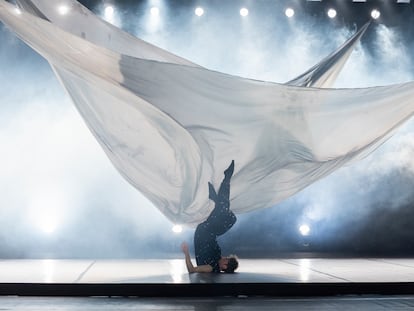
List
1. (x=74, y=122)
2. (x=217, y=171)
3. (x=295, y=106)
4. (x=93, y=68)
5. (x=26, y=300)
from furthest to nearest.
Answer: (x=74, y=122)
(x=217, y=171)
(x=295, y=106)
(x=93, y=68)
(x=26, y=300)

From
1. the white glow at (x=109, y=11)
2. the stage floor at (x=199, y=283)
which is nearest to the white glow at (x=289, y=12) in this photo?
the white glow at (x=109, y=11)

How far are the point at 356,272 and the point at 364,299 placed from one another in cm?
99

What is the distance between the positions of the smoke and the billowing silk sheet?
217 cm

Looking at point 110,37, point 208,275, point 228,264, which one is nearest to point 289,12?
point 110,37

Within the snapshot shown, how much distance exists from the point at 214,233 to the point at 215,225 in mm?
86

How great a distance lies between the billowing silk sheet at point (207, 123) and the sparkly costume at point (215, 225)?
11 cm

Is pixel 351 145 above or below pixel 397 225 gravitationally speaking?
below

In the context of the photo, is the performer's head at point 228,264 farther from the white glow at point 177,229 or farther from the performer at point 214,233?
the white glow at point 177,229

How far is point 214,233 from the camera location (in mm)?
4340

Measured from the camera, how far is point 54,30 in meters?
3.56

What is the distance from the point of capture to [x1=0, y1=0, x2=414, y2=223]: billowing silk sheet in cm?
383

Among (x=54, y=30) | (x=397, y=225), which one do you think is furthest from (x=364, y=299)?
(x=397, y=225)

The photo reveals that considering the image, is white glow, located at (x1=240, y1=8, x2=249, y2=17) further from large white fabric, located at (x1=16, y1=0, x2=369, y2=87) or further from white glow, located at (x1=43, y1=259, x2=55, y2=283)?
white glow, located at (x1=43, y1=259, x2=55, y2=283)

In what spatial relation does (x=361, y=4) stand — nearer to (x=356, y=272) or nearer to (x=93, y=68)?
(x=356, y=272)
